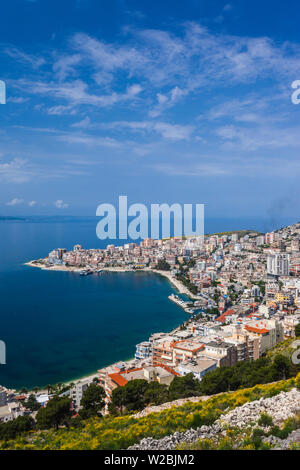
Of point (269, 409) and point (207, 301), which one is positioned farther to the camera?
point (207, 301)

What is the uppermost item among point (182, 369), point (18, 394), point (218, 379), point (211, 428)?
point (211, 428)

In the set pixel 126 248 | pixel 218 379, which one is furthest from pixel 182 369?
pixel 126 248

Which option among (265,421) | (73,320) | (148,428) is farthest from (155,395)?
(73,320)

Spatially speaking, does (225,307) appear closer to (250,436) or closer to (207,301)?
(207,301)
